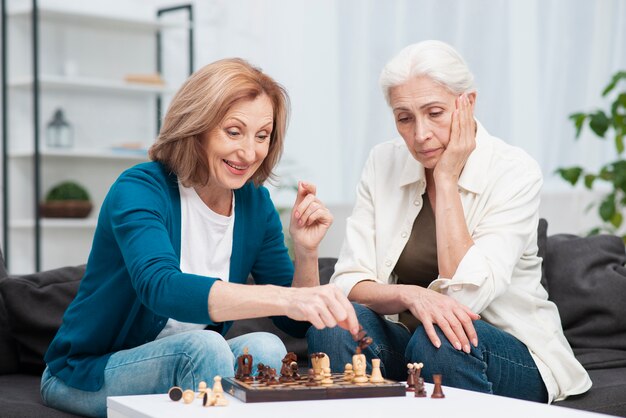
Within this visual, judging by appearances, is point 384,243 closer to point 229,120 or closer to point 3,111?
point 229,120

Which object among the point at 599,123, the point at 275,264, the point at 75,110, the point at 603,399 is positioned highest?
the point at 75,110

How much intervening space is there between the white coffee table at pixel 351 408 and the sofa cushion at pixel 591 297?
3.49ft

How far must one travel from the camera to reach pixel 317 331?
198 centimetres

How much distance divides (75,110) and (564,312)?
3220 mm

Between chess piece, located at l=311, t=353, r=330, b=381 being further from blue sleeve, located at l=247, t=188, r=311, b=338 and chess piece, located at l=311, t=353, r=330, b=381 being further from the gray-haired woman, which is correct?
blue sleeve, located at l=247, t=188, r=311, b=338

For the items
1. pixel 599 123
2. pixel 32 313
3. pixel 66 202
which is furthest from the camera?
pixel 66 202

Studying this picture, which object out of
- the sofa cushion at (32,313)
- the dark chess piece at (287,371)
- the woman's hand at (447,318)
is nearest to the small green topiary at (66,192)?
the sofa cushion at (32,313)

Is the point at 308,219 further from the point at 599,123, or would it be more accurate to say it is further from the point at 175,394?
the point at 599,123

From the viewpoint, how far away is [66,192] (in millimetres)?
4789

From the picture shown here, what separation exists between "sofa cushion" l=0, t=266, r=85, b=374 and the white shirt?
732 millimetres

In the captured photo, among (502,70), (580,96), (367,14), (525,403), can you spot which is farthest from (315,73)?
(525,403)

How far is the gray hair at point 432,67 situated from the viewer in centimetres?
210

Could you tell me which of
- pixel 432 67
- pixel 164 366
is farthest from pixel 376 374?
pixel 432 67

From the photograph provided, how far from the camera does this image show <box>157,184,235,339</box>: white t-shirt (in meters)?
1.93
